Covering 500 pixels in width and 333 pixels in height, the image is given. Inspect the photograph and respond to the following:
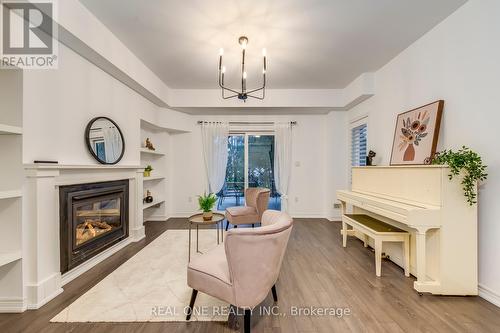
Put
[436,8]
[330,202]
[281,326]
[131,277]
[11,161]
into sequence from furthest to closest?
1. [330,202]
2. [131,277]
3. [436,8]
4. [11,161]
5. [281,326]

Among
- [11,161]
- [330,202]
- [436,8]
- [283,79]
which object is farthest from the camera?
[330,202]

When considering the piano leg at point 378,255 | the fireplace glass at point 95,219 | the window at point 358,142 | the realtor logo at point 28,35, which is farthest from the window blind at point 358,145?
the realtor logo at point 28,35

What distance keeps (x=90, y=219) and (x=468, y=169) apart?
4.12 meters

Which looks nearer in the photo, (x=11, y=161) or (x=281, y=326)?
(x=281, y=326)

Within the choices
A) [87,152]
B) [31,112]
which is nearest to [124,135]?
[87,152]

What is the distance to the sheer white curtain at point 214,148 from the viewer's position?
516 centimetres

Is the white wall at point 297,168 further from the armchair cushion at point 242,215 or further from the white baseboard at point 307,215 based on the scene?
the armchair cushion at point 242,215

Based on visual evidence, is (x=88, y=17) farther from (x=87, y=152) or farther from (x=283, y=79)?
(x=283, y=79)

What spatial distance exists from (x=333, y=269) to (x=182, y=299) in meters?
1.78

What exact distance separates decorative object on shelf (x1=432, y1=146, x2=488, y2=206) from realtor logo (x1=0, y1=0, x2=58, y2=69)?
3.92 m

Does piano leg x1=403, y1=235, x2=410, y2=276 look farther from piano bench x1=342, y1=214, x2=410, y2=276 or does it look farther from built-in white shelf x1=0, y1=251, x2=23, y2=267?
built-in white shelf x1=0, y1=251, x2=23, y2=267

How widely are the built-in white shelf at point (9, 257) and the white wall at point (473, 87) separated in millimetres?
4263

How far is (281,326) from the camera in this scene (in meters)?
1.70

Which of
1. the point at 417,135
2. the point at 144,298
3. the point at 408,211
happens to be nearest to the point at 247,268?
the point at 144,298
